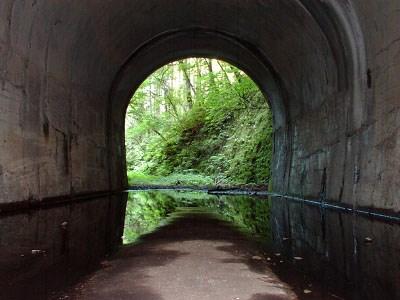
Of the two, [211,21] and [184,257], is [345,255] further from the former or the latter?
[211,21]

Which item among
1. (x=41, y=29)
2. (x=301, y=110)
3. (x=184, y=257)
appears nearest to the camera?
(x=184, y=257)

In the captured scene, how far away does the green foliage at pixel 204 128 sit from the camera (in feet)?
60.1

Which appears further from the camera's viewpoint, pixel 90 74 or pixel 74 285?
pixel 90 74

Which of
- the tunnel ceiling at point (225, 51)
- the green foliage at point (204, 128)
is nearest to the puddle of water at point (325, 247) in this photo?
the tunnel ceiling at point (225, 51)

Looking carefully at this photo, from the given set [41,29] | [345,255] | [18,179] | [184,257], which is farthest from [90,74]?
[345,255]

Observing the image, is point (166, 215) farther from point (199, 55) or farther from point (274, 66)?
point (199, 55)

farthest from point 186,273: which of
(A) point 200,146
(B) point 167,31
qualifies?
(A) point 200,146

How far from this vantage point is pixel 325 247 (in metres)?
4.78

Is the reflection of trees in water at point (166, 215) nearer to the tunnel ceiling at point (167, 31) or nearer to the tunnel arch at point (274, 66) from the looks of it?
the tunnel arch at point (274, 66)

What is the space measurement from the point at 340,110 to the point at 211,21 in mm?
5246

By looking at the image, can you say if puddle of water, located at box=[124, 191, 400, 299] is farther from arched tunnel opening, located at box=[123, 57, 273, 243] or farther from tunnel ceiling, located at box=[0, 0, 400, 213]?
tunnel ceiling, located at box=[0, 0, 400, 213]

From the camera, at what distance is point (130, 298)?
2873mm

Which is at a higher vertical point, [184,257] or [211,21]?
[211,21]

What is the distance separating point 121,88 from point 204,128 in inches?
470
